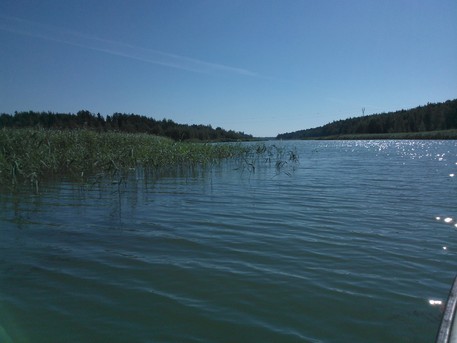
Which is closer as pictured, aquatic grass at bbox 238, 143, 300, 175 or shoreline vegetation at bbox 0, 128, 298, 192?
shoreline vegetation at bbox 0, 128, 298, 192

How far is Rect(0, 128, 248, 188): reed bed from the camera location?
1320 centimetres

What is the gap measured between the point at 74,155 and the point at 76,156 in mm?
187

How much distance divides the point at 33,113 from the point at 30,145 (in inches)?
1186

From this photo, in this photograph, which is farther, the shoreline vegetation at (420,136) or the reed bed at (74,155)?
the shoreline vegetation at (420,136)

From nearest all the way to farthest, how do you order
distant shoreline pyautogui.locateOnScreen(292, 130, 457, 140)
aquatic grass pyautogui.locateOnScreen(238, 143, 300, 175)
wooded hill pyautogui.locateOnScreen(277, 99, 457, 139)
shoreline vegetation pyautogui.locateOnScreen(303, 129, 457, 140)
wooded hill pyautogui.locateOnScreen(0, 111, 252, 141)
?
aquatic grass pyautogui.locateOnScreen(238, 143, 300, 175) < wooded hill pyautogui.locateOnScreen(0, 111, 252, 141) < distant shoreline pyautogui.locateOnScreen(292, 130, 457, 140) < shoreline vegetation pyautogui.locateOnScreen(303, 129, 457, 140) < wooded hill pyautogui.locateOnScreen(277, 99, 457, 139)

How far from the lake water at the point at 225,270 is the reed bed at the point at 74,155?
11.6 feet

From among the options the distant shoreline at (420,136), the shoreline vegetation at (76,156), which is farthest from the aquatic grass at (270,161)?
the distant shoreline at (420,136)

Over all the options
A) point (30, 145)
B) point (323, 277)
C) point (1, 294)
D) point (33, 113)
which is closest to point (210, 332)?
point (323, 277)

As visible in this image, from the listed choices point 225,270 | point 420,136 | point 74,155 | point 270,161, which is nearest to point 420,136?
point 420,136

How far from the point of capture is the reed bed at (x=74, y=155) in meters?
13.2

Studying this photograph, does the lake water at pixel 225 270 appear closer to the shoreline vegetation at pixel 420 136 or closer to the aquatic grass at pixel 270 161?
the aquatic grass at pixel 270 161

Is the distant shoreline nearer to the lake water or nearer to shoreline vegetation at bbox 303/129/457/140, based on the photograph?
shoreline vegetation at bbox 303/129/457/140

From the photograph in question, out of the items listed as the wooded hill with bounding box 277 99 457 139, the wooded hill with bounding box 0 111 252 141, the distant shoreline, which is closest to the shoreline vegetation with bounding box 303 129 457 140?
the distant shoreline

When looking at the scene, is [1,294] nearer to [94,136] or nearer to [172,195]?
[172,195]
